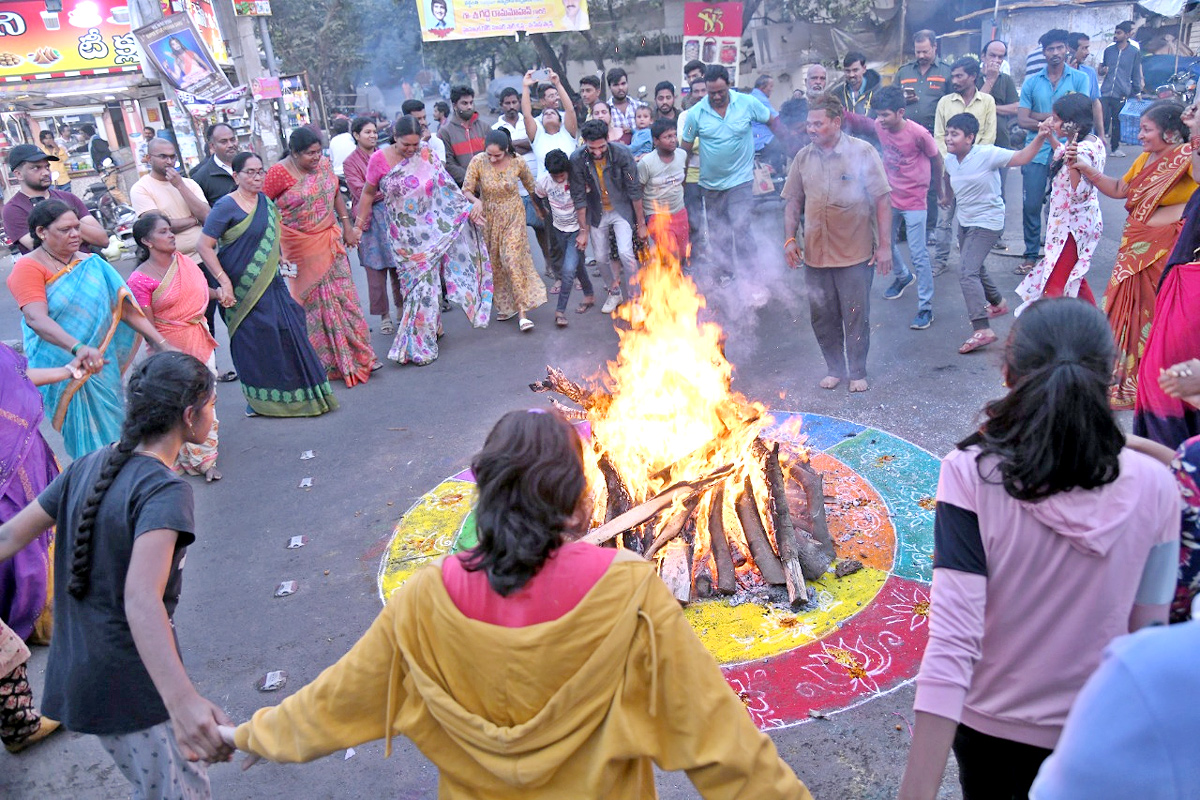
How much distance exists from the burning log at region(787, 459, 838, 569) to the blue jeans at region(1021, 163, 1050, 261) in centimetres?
557

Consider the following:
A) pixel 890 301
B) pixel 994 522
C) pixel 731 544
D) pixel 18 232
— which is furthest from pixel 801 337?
pixel 18 232

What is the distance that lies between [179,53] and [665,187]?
7.90 metres

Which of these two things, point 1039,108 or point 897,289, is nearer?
point 897,289

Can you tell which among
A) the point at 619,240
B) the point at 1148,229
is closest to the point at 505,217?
the point at 619,240

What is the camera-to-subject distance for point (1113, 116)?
572 inches

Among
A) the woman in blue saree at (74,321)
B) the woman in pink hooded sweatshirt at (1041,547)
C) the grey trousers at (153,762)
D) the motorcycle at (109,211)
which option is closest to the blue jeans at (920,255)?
the woman in pink hooded sweatshirt at (1041,547)

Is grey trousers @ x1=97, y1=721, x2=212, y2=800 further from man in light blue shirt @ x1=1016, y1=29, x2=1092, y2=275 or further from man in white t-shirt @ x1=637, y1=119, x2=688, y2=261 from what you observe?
man in light blue shirt @ x1=1016, y1=29, x2=1092, y2=275

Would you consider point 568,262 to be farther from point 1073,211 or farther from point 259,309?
point 1073,211

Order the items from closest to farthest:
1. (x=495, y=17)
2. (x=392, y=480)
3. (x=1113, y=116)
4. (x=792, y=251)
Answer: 1. (x=392, y=480)
2. (x=792, y=251)
3. (x=495, y=17)
4. (x=1113, y=116)

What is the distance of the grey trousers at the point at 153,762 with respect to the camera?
2652 millimetres

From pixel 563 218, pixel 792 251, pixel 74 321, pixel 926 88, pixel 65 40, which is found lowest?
pixel 792 251

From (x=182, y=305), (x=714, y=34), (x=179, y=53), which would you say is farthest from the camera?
(x=714, y=34)

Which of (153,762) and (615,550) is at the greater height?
(615,550)

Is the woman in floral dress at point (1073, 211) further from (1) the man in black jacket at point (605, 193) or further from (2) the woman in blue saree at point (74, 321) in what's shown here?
(2) the woman in blue saree at point (74, 321)
